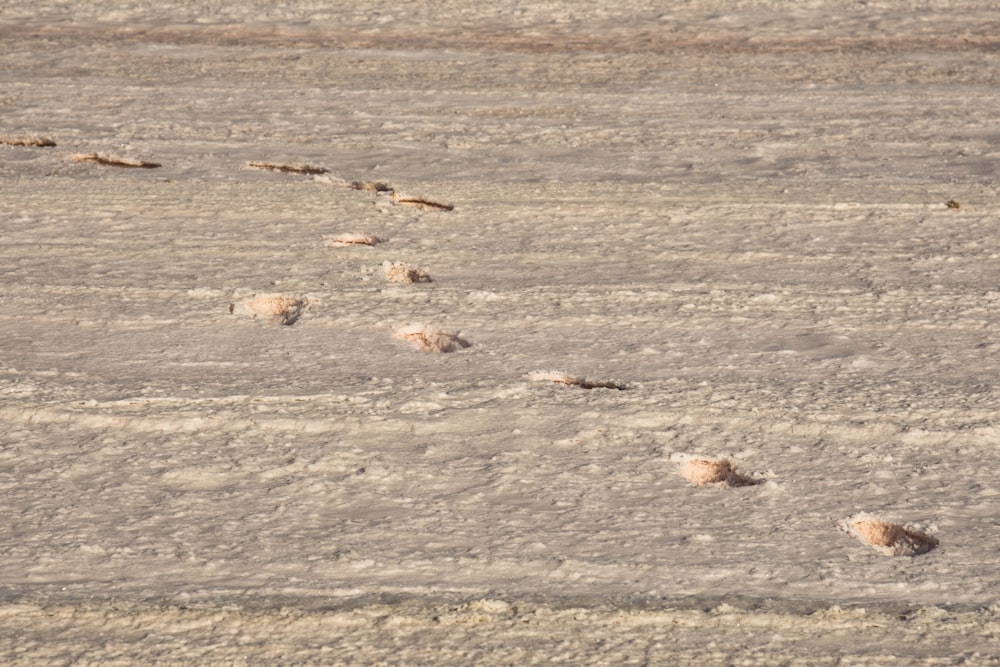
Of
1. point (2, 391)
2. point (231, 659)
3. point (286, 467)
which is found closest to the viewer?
point (231, 659)

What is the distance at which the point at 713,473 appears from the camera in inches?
93.9

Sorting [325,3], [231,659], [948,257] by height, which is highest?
[325,3]

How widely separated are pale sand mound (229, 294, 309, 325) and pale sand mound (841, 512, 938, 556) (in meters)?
1.25

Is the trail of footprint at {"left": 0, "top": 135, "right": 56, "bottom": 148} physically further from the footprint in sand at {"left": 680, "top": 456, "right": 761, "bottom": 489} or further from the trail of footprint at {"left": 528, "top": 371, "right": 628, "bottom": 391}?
the footprint in sand at {"left": 680, "top": 456, "right": 761, "bottom": 489}

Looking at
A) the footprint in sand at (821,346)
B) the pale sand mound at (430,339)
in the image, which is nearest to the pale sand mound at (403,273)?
the pale sand mound at (430,339)

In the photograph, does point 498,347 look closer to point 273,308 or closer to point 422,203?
point 273,308

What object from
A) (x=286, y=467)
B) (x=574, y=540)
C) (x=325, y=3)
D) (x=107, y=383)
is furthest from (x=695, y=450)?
(x=325, y=3)

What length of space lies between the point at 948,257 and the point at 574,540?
1.44m

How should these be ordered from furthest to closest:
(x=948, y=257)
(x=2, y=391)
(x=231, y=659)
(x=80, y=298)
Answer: (x=948, y=257), (x=80, y=298), (x=2, y=391), (x=231, y=659)

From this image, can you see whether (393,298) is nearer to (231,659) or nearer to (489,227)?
(489,227)

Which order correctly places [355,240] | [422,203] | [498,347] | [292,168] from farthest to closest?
[292,168], [422,203], [355,240], [498,347]

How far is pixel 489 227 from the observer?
11.0ft

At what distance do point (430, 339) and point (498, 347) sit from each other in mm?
149

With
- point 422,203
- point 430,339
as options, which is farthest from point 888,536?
point 422,203
